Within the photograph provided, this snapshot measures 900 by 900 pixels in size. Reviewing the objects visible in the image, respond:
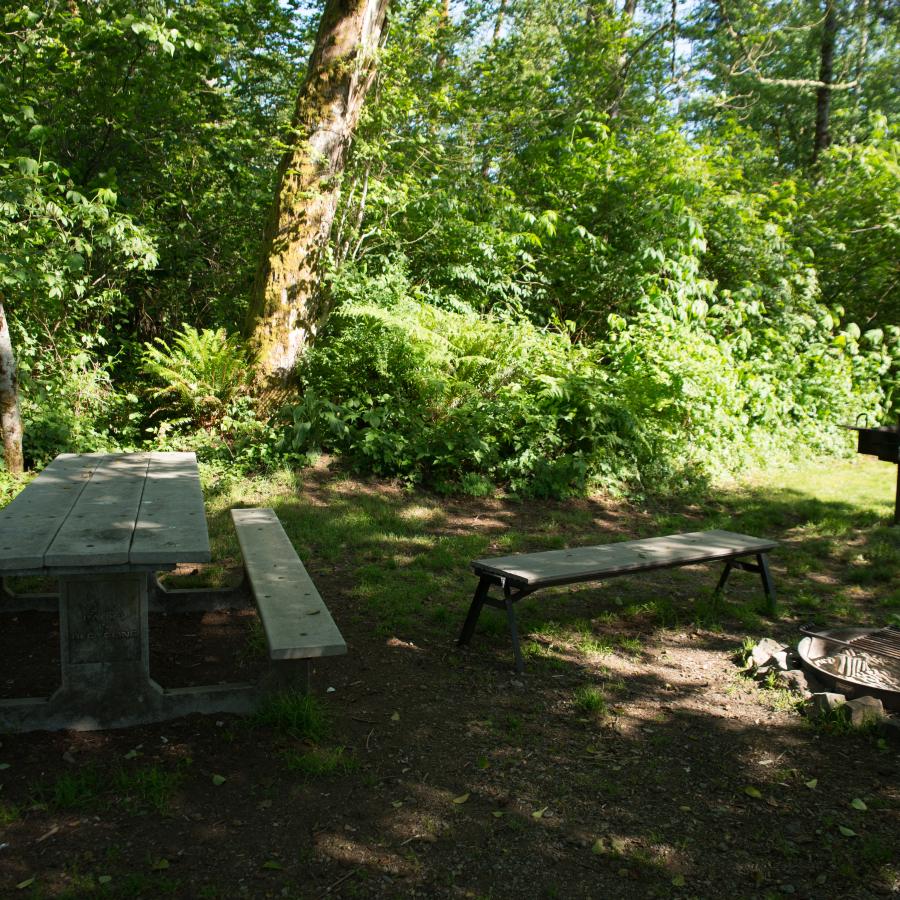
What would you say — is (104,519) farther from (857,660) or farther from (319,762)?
(857,660)

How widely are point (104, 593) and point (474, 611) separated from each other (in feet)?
6.63

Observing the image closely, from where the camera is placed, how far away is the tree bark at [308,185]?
8.88 metres

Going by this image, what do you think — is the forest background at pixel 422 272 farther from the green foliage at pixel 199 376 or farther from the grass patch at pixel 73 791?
the grass patch at pixel 73 791

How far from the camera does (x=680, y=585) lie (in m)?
6.00

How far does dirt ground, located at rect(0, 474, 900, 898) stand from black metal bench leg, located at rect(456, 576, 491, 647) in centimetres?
18

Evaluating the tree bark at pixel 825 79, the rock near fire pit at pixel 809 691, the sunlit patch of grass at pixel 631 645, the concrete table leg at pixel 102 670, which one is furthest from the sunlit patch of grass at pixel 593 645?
the tree bark at pixel 825 79

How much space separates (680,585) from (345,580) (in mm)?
2515

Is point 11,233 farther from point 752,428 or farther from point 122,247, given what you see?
point 752,428

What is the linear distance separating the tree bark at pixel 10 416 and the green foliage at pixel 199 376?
1.50m

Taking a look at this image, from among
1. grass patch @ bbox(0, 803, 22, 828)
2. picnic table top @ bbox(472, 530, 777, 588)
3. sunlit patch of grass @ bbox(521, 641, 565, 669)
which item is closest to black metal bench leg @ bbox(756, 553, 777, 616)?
picnic table top @ bbox(472, 530, 777, 588)

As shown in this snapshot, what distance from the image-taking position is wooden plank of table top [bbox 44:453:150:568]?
A: 2.93 meters

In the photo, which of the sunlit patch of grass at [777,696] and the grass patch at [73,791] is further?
→ the sunlit patch of grass at [777,696]

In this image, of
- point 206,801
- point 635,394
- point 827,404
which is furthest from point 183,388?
point 827,404

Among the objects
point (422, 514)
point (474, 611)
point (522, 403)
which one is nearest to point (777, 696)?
point (474, 611)
